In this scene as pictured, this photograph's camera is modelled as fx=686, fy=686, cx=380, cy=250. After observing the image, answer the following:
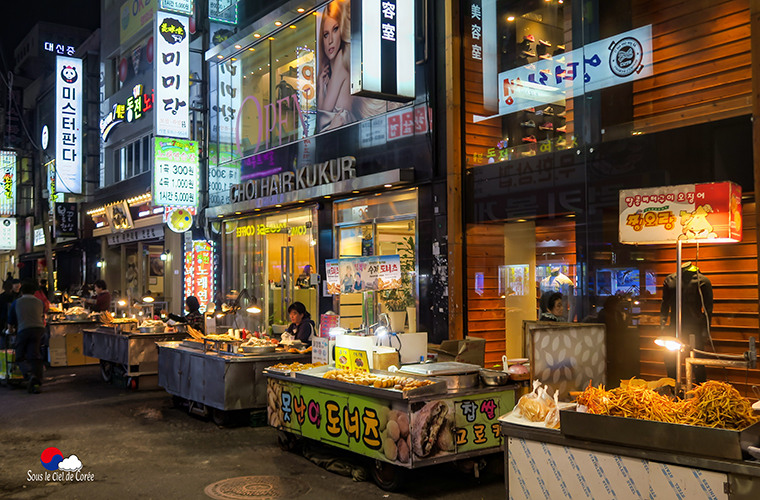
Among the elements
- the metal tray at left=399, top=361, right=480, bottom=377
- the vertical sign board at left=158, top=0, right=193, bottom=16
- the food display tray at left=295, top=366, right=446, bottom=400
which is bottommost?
the food display tray at left=295, top=366, right=446, bottom=400

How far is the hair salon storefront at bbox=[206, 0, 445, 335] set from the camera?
565 inches

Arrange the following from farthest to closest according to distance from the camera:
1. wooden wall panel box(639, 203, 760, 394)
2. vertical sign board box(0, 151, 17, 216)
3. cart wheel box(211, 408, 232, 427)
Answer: vertical sign board box(0, 151, 17, 216)
cart wheel box(211, 408, 232, 427)
wooden wall panel box(639, 203, 760, 394)

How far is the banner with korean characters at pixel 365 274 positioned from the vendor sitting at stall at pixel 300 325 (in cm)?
192

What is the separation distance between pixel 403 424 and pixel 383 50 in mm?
8273

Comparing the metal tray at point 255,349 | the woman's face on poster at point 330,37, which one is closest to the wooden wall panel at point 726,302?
the metal tray at point 255,349

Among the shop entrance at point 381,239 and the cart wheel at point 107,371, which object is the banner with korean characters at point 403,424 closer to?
the shop entrance at point 381,239

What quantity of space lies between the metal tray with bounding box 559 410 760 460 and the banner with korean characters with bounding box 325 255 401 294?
4539mm

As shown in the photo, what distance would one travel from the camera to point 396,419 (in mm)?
7020

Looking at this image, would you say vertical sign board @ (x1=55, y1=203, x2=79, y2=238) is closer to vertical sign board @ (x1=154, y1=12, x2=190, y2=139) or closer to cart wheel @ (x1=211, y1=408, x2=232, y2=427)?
vertical sign board @ (x1=154, y1=12, x2=190, y2=139)

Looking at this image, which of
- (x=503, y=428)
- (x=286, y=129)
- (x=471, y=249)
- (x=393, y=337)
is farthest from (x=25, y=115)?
(x=503, y=428)

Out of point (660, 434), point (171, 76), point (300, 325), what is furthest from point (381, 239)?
point (660, 434)

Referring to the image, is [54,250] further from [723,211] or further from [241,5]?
[723,211]

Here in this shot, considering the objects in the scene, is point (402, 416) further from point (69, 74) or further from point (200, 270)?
point (69, 74)

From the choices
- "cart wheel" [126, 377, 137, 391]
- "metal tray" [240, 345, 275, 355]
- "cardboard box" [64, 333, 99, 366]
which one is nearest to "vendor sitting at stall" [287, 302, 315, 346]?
"metal tray" [240, 345, 275, 355]
